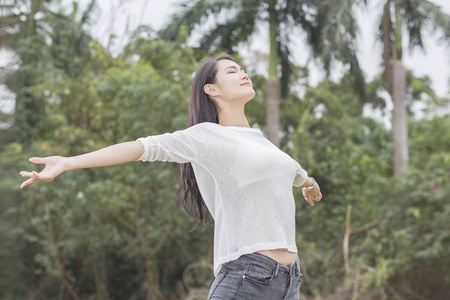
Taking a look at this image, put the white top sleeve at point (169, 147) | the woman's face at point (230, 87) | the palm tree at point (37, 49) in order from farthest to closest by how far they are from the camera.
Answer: the palm tree at point (37, 49) → the woman's face at point (230, 87) → the white top sleeve at point (169, 147)

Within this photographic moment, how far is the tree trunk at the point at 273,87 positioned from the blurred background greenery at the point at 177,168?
0.02 m

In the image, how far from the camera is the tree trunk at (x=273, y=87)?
10266 millimetres

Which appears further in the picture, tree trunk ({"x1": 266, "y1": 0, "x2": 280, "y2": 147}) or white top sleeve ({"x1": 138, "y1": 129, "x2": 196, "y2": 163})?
tree trunk ({"x1": 266, "y1": 0, "x2": 280, "y2": 147})

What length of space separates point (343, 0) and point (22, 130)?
5519mm

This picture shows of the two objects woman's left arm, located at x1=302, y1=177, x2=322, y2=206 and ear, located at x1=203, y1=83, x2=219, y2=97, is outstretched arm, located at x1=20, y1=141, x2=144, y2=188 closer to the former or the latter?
ear, located at x1=203, y1=83, x2=219, y2=97

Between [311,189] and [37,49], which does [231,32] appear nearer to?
[37,49]

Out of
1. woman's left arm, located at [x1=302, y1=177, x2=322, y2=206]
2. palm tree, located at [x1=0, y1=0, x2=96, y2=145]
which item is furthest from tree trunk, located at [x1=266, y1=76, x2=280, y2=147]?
woman's left arm, located at [x1=302, y1=177, x2=322, y2=206]

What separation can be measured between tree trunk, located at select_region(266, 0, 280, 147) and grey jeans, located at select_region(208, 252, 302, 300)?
Result: 797 centimetres

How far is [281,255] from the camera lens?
6.84 ft

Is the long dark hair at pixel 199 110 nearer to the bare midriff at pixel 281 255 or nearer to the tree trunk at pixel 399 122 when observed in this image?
the bare midriff at pixel 281 255

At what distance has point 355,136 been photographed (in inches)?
499

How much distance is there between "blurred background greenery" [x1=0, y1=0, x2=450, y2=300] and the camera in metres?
8.80

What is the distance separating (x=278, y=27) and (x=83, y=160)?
9607 millimetres

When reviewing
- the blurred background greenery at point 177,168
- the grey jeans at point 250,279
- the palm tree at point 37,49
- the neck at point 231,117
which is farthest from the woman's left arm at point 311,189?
the palm tree at point 37,49
